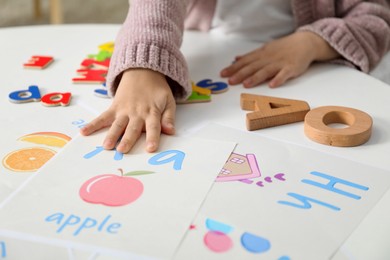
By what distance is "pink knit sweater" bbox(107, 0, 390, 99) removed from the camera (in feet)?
2.40

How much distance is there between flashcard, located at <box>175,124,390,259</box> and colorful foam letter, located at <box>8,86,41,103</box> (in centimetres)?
29

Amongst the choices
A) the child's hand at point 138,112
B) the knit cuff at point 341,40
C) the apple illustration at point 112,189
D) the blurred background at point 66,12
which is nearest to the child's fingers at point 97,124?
the child's hand at point 138,112

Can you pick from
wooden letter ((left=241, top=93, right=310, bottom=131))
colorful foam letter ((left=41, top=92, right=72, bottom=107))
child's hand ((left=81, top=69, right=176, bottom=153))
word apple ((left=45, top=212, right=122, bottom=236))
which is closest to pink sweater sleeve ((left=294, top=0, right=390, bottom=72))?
wooden letter ((left=241, top=93, right=310, bottom=131))

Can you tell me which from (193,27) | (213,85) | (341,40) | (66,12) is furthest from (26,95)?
(66,12)

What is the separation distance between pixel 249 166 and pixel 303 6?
0.46 meters

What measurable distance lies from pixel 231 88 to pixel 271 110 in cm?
12

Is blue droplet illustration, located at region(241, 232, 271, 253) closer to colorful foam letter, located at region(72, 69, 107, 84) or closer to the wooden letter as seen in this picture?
the wooden letter

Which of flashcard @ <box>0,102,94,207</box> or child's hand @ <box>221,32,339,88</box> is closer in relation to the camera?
flashcard @ <box>0,102,94,207</box>

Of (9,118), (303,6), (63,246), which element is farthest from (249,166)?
(303,6)

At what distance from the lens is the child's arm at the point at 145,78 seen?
25.5 inches

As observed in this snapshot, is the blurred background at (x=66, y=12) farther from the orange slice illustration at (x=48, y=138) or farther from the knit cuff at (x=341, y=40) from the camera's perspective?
the orange slice illustration at (x=48, y=138)

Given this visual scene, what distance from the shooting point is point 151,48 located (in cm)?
73

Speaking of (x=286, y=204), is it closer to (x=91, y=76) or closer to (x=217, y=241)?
(x=217, y=241)

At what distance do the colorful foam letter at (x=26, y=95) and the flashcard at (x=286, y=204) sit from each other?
294 millimetres
